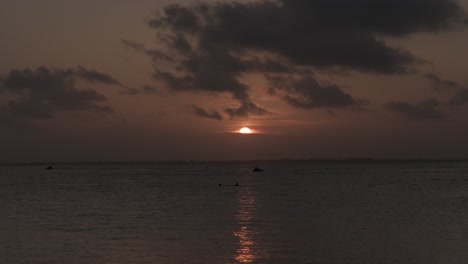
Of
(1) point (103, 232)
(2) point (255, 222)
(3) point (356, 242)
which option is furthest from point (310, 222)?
(1) point (103, 232)

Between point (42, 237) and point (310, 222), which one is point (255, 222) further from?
point (42, 237)

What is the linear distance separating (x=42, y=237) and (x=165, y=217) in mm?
18101

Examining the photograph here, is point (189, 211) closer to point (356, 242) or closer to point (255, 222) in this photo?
point (255, 222)

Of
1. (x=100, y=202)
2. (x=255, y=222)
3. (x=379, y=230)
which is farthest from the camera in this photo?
(x=100, y=202)

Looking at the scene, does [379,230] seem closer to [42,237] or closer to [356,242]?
[356,242]

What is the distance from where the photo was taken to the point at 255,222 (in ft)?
191

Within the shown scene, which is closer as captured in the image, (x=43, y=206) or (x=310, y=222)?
(x=310, y=222)

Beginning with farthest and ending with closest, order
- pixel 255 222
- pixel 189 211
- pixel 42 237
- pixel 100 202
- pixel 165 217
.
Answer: pixel 100 202 < pixel 189 211 < pixel 165 217 < pixel 255 222 < pixel 42 237

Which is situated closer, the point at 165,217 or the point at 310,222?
the point at 310,222

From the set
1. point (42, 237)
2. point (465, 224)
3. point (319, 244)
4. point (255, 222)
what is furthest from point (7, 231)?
point (465, 224)

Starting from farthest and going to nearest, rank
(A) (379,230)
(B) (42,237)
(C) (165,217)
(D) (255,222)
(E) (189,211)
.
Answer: (E) (189,211) < (C) (165,217) < (D) (255,222) < (A) (379,230) < (B) (42,237)

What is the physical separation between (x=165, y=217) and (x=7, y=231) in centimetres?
1730

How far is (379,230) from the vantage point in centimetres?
5084

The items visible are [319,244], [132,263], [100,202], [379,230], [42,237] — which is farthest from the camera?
[100,202]
